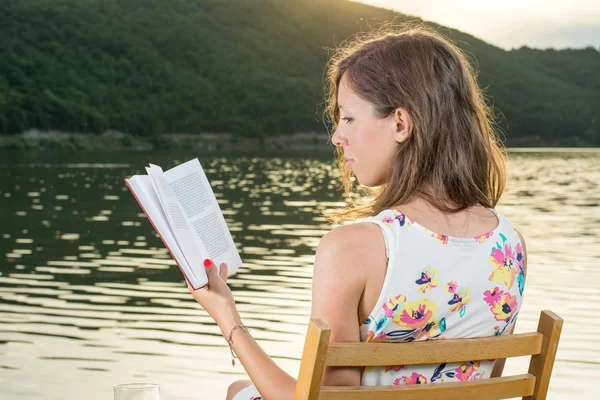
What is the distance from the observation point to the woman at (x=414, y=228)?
1799 mm

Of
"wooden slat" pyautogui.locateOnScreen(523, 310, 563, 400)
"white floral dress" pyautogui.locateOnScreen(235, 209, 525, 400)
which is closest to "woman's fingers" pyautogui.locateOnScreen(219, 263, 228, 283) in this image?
"white floral dress" pyautogui.locateOnScreen(235, 209, 525, 400)

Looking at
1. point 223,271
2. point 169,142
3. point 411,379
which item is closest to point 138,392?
point 223,271

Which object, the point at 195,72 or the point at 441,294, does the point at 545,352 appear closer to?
the point at 441,294

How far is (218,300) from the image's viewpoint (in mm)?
2020

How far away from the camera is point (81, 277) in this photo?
10.5 metres

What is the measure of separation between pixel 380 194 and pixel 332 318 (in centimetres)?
32

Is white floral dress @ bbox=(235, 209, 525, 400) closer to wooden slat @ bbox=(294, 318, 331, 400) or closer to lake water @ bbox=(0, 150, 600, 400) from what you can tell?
wooden slat @ bbox=(294, 318, 331, 400)

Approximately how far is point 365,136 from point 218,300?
43 cm

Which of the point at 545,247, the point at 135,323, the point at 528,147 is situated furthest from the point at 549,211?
the point at 528,147

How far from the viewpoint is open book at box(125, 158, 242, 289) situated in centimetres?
206

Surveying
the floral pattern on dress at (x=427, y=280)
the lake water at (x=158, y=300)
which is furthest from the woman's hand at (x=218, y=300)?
the lake water at (x=158, y=300)

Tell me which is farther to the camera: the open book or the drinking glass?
the open book

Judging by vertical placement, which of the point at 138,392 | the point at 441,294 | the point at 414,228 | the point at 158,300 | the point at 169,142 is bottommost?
the point at 169,142

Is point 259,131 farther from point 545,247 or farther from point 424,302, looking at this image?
point 424,302
